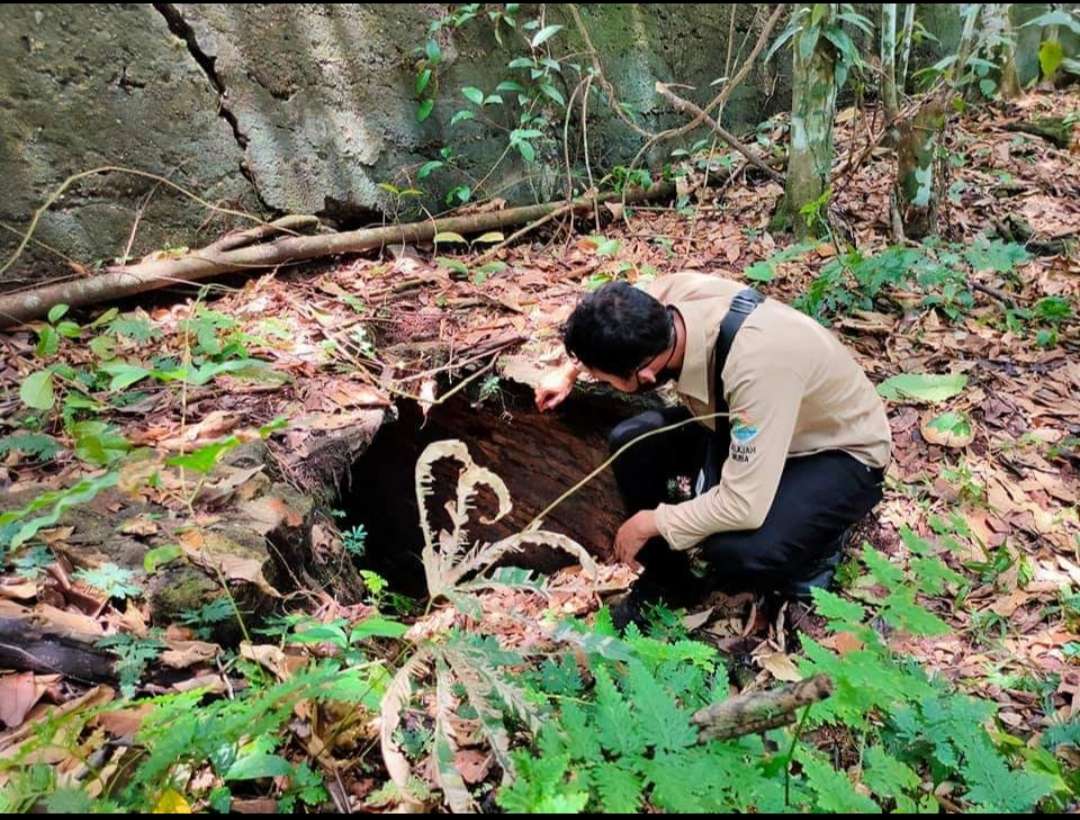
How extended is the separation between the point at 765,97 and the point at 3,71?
517 cm

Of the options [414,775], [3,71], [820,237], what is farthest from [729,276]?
[3,71]

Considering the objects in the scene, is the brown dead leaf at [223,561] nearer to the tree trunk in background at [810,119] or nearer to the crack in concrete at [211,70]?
the crack in concrete at [211,70]

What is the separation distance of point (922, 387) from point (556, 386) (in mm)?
1638

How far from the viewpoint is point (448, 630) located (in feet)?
6.61

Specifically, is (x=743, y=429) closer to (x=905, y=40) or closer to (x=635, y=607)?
(x=635, y=607)

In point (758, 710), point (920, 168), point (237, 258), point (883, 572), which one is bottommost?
point (883, 572)

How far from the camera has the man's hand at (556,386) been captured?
3168 mm

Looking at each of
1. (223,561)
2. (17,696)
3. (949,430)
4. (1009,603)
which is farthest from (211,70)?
(1009,603)

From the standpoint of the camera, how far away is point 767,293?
3947 millimetres

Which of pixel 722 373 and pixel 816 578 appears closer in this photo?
pixel 722 373

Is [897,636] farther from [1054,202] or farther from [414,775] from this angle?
[1054,202]

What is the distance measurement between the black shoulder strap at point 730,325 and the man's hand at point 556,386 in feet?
2.78

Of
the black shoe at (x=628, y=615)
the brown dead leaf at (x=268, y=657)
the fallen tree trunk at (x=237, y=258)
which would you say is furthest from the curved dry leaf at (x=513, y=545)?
the fallen tree trunk at (x=237, y=258)

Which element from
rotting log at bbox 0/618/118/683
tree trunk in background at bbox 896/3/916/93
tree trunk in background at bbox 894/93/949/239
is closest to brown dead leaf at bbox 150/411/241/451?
rotting log at bbox 0/618/118/683
